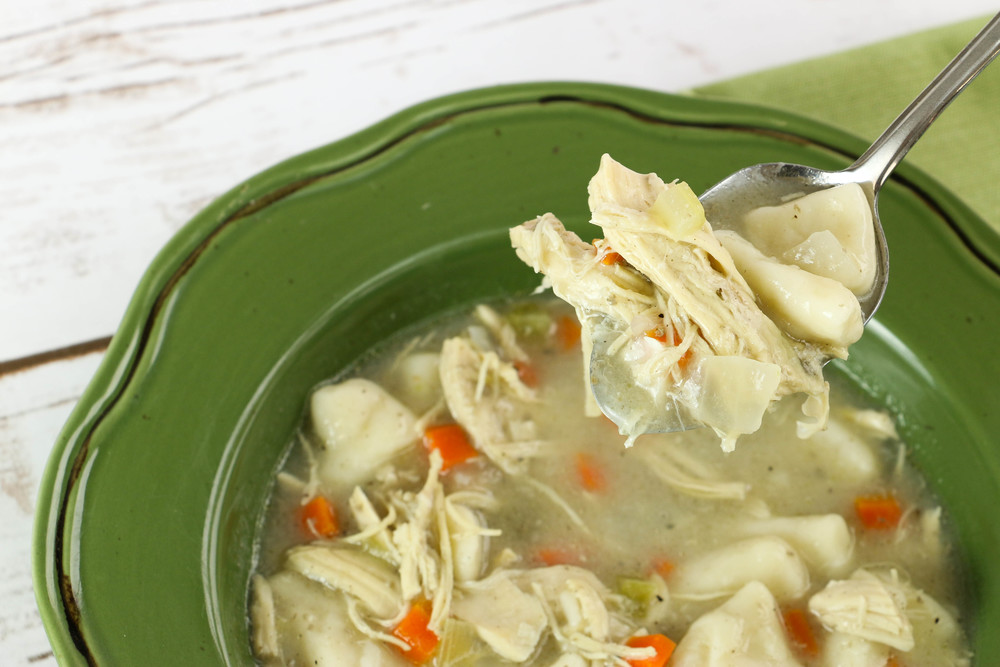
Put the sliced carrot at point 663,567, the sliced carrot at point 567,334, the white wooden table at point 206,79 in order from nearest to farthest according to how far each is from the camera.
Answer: the sliced carrot at point 663,567
the white wooden table at point 206,79
the sliced carrot at point 567,334

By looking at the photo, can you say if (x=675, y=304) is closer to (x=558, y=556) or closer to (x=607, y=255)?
(x=607, y=255)

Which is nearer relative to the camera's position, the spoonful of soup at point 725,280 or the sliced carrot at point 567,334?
the spoonful of soup at point 725,280

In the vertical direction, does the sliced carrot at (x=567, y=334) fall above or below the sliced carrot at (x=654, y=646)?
above

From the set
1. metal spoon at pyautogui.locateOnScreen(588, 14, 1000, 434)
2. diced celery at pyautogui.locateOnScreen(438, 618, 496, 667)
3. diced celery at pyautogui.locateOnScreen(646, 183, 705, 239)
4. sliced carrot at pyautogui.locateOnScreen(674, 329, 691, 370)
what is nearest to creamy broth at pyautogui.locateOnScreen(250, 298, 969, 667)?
diced celery at pyautogui.locateOnScreen(438, 618, 496, 667)

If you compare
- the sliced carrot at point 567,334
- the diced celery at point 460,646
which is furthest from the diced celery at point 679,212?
the diced celery at point 460,646

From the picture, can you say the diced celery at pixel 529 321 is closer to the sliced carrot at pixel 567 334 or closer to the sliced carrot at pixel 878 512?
the sliced carrot at pixel 567 334

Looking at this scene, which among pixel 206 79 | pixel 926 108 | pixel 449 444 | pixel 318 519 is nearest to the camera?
pixel 926 108

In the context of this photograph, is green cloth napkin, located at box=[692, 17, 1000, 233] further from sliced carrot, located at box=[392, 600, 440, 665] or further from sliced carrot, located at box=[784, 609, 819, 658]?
sliced carrot, located at box=[392, 600, 440, 665]

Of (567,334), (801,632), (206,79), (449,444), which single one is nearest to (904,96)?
(567,334)
